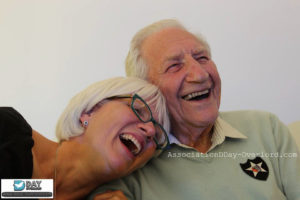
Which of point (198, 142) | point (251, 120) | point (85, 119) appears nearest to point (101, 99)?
point (85, 119)

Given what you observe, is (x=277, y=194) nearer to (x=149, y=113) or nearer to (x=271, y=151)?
(x=271, y=151)

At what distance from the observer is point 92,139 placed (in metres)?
1.05

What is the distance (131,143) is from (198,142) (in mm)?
327

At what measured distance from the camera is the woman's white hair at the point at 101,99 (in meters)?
1.11

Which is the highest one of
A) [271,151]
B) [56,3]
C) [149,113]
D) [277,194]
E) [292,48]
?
[56,3]

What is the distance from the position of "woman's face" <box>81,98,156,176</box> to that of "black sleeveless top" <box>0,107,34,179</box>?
0.19m

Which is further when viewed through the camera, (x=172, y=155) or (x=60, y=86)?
(x=60, y=86)

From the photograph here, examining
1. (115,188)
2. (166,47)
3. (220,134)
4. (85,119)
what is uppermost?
(166,47)

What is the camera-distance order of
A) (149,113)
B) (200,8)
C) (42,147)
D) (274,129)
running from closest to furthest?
(42,147)
(149,113)
(274,129)
(200,8)

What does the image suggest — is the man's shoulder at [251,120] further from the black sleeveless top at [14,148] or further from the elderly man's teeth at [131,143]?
the black sleeveless top at [14,148]

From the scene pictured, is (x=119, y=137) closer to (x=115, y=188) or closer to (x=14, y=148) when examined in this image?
(x=115, y=188)

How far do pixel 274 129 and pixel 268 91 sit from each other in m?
0.80

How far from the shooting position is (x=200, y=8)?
211 cm

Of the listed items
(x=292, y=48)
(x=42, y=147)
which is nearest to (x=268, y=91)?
(x=292, y=48)
